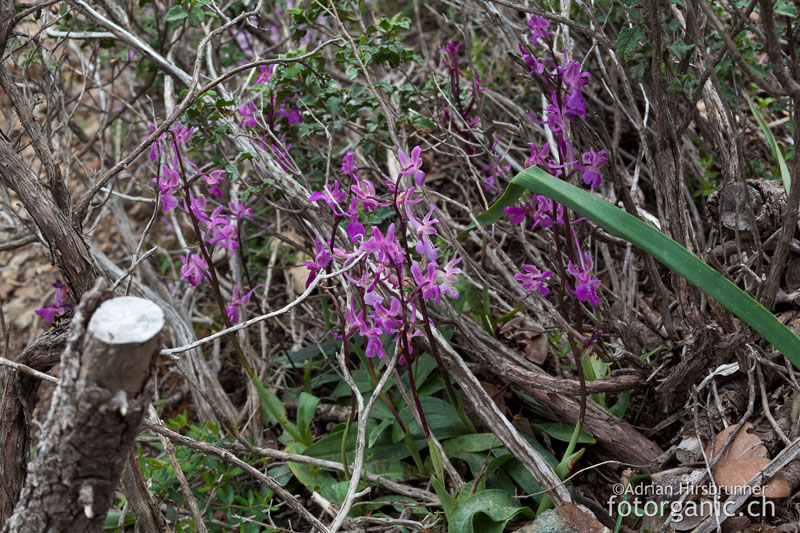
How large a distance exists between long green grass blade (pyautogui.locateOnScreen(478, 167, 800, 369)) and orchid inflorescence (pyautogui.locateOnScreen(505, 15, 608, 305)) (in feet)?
0.91

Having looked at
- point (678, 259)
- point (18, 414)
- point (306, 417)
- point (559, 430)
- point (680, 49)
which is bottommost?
point (306, 417)

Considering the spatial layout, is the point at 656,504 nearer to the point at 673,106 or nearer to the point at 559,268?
the point at 559,268

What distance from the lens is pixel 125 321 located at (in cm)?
98

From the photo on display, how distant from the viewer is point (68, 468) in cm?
102

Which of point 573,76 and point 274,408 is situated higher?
point 573,76

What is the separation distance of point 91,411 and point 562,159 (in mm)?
1253

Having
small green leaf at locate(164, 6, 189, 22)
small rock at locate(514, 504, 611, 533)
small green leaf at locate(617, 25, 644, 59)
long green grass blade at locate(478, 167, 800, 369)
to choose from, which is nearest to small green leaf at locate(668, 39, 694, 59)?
small green leaf at locate(617, 25, 644, 59)

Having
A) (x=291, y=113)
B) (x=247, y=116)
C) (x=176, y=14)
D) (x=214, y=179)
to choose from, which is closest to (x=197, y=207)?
(x=214, y=179)

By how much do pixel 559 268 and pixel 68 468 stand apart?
117 centimetres

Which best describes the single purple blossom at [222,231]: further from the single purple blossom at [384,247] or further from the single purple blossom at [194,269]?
the single purple blossom at [384,247]

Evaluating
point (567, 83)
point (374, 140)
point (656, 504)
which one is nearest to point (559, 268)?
point (567, 83)

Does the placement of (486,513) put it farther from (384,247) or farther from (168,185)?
(168,185)

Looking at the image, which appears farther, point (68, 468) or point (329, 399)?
point (329, 399)

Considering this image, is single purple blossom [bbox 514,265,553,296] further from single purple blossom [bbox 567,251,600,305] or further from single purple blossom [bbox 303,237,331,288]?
single purple blossom [bbox 303,237,331,288]
